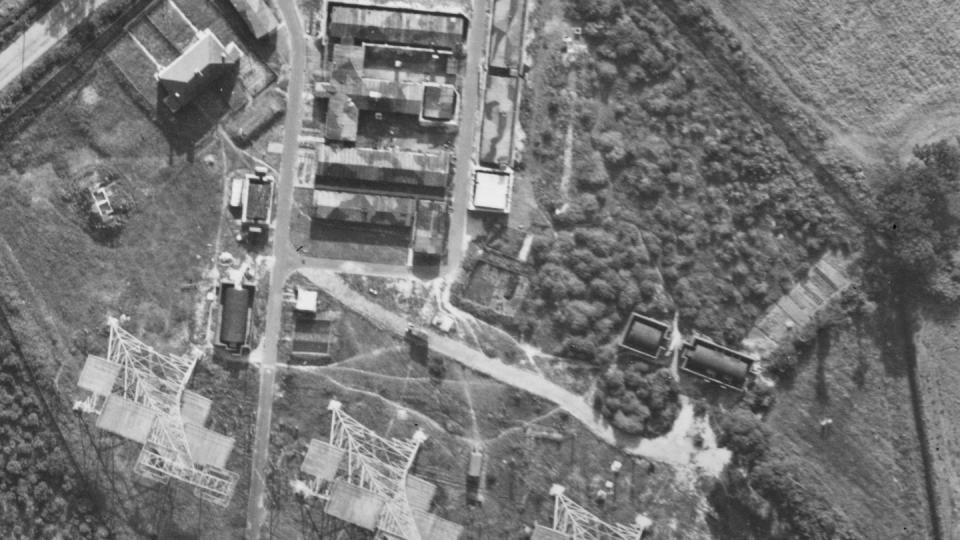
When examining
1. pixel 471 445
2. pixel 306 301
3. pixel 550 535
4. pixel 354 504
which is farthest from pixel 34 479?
pixel 550 535

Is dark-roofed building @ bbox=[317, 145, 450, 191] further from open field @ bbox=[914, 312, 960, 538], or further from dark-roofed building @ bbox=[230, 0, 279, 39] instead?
open field @ bbox=[914, 312, 960, 538]

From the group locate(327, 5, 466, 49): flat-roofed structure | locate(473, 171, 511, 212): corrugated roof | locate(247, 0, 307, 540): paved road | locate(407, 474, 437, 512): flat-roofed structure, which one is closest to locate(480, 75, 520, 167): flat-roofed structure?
locate(473, 171, 511, 212): corrugated roof

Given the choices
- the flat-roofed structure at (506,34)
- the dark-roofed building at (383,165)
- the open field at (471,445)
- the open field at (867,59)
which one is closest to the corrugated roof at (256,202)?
the dark-roofed building at (383,165)

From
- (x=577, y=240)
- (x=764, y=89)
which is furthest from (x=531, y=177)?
(x=764, y=89)

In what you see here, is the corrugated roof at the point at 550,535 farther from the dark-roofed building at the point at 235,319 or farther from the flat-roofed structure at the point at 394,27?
the flat-roofed structure at the point at 394,27

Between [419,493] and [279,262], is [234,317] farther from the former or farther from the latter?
[419,493]
